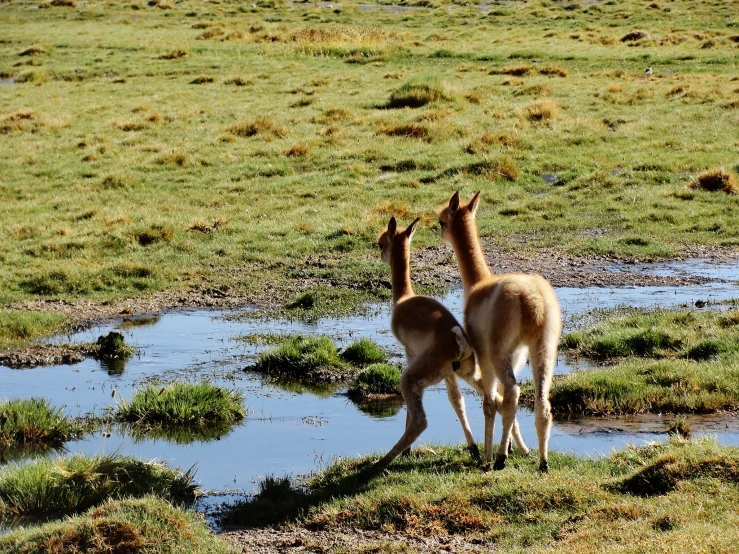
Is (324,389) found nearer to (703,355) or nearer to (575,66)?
(703,355)

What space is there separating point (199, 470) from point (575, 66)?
3153cm

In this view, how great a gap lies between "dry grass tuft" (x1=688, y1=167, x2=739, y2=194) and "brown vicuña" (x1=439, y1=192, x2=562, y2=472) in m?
13.4

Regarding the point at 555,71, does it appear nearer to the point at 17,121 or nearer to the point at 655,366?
the point at 17,121

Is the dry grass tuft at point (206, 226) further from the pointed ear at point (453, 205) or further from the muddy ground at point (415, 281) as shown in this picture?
the pointed ear at point (453, 205)

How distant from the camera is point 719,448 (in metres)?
7.21

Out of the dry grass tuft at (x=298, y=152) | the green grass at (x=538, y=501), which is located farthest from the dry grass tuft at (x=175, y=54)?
the green grass at (x=538, y=501)

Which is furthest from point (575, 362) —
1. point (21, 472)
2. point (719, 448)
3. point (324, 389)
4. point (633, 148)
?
point (633, 148)

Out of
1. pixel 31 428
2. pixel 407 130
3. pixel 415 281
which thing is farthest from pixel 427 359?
pixel 407 130

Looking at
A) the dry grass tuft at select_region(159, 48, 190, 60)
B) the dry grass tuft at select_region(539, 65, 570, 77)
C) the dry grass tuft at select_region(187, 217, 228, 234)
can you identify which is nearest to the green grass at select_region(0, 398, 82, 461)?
the dry grass tuft at select_region(187, 217, 228, 234)

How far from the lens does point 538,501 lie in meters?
6.70

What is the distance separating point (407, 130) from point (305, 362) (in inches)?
547

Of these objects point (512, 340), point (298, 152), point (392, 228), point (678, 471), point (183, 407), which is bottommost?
point (183, 407)

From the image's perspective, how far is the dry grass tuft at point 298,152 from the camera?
2233 cm

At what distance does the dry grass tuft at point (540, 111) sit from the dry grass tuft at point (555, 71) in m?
8.39
